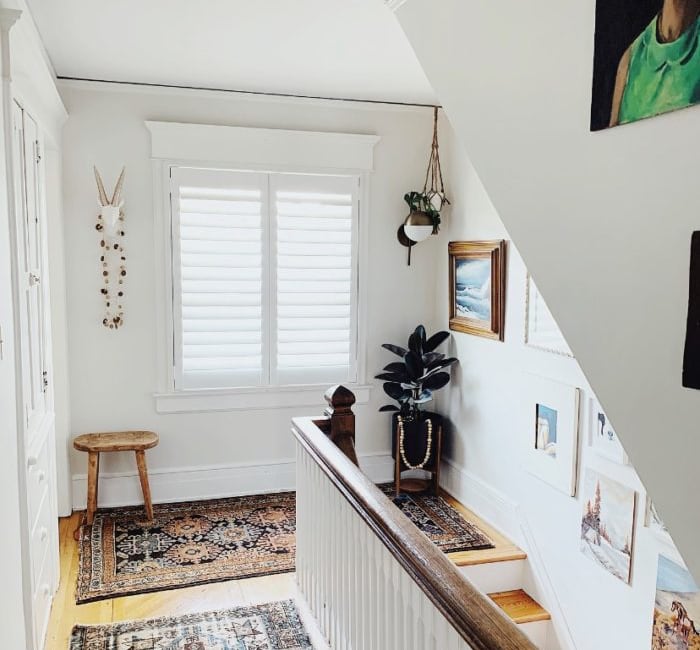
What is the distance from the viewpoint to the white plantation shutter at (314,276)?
4.43 metres

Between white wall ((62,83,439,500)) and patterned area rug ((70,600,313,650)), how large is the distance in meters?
1.42

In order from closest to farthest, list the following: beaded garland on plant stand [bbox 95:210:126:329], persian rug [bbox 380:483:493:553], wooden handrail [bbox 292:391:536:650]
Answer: wooden handrail [bbox 292:391:536:650] → persian rug [bbox 380:483:493:553] → beaded garland on plant stand [bbox 95:210:126:329]

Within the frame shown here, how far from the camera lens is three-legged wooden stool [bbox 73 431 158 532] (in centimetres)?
389

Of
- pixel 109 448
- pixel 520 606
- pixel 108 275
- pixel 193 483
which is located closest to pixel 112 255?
pixel 108 275

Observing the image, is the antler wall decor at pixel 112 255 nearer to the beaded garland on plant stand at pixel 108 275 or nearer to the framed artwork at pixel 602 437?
the beaded garland on plant stand at pixel 108 275

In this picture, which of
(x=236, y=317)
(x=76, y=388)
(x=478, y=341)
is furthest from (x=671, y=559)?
(x=76, y=388)

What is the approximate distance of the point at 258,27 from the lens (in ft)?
9.77

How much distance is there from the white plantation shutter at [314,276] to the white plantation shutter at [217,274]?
0.15m

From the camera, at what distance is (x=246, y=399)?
4469 mm

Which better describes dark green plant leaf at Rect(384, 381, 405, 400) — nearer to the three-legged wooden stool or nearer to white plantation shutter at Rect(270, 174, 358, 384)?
white plantation shutter at Rect(270, 174, 358, 384)

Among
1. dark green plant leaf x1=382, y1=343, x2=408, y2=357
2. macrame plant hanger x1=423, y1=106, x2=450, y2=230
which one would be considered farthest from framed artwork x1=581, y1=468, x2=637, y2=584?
macrame plant hanger x1=423, y1=106, x2=450, y2=230

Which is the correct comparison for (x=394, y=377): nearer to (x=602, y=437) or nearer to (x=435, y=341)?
(x=435, y=341)

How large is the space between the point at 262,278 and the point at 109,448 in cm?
139

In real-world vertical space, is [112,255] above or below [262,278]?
above
